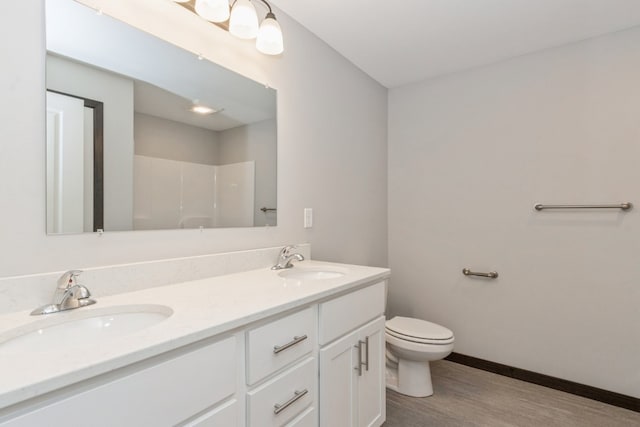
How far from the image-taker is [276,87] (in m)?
1.71

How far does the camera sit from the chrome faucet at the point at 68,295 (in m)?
0.88

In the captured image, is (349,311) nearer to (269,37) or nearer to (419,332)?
(419,332)

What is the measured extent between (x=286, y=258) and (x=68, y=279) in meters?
0.90

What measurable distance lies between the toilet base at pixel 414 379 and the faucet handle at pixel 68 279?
1813 mm

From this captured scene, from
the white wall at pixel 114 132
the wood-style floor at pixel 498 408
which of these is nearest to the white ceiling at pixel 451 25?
the white wall at pixel 114 132

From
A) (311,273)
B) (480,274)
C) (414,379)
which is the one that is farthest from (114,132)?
(480,274)

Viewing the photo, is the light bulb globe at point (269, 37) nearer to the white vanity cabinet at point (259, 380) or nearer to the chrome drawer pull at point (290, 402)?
the white vanity cabinet at point (259, 380)

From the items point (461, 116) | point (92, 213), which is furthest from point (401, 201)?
point (92, 213)

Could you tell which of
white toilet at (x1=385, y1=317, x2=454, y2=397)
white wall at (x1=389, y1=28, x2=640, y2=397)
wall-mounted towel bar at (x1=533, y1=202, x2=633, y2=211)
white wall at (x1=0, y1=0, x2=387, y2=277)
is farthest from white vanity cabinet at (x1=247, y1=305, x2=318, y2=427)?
wall-mounted towel bar at (x1=533, y1=202, x2=633, y2=211)

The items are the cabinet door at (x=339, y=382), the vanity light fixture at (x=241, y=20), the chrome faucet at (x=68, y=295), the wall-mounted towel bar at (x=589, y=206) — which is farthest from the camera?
the wall-mounted towel bar at (x=589, y=206)

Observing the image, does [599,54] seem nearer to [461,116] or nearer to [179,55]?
[461,116]

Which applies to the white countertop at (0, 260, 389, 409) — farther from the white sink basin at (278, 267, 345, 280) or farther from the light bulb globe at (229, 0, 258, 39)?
the light bulb globe at (229, 0, 258, 39)

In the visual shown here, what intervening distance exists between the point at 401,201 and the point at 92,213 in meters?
2.18

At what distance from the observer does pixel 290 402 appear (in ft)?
3.32
